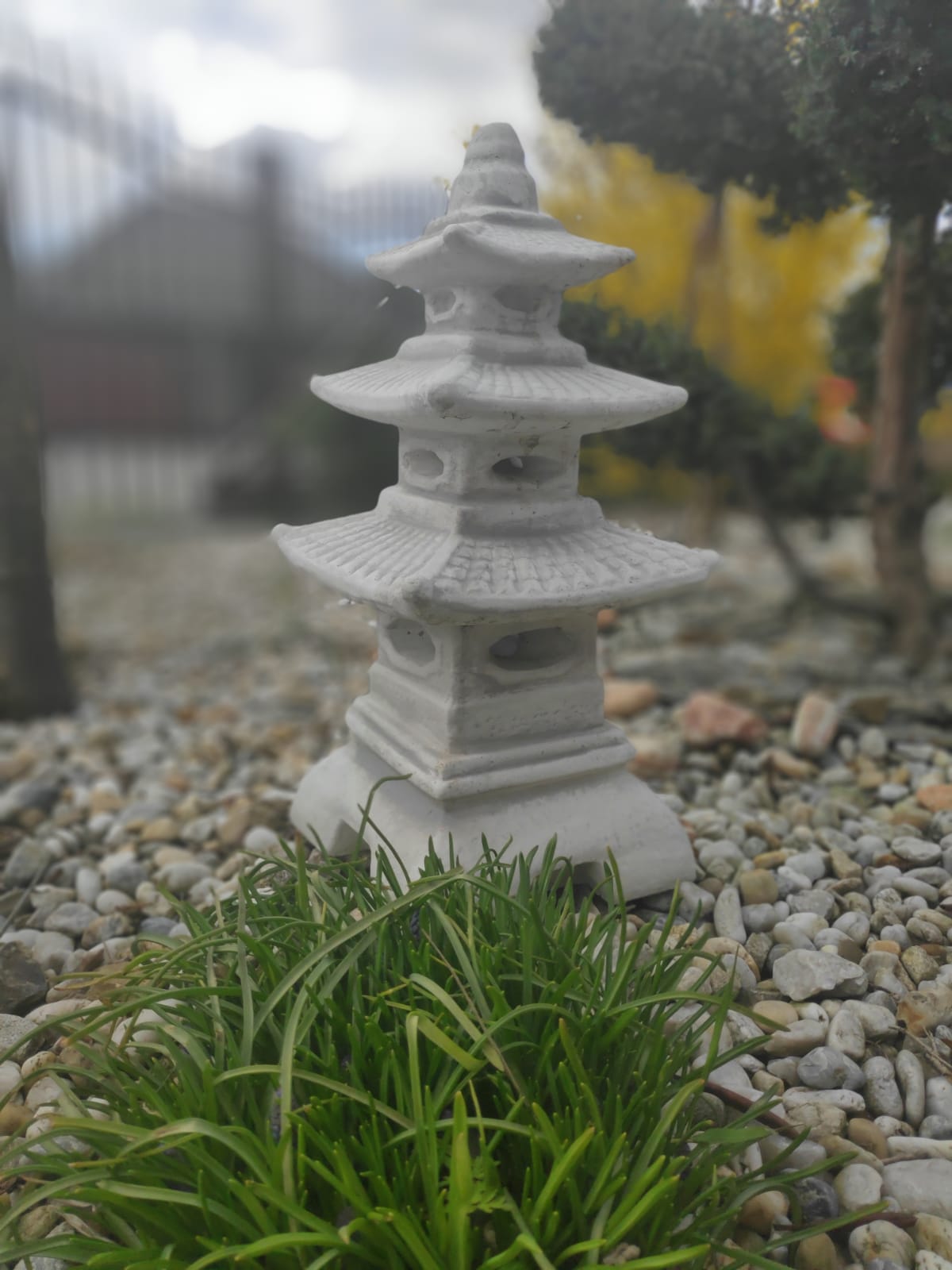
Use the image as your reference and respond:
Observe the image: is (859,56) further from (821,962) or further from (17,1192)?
(17,1192)

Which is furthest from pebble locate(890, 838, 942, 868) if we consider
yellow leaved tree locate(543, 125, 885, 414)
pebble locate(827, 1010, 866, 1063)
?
yellow leaved tree locate(543, 125, 885, 414)

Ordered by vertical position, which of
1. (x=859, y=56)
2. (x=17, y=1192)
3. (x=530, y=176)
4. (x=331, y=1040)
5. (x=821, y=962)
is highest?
(x=859, y=56)

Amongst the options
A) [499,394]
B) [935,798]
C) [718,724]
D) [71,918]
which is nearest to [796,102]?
[499,394]

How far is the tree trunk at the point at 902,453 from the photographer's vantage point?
2.98 m

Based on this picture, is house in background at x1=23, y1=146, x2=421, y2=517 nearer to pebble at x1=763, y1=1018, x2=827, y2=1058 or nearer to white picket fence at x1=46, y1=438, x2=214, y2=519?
white picket fence at x1=46, y1=438, x2=214, y2=519

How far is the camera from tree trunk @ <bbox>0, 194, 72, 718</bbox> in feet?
10.4

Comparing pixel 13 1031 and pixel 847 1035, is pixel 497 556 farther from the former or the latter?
pixel 13 1031

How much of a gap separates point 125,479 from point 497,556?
7289 millimetres

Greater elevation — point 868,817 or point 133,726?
point 868,817

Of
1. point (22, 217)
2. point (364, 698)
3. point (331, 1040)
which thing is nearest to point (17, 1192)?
point (331, 1040)

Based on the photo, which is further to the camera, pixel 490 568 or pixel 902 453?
pixel 902 453

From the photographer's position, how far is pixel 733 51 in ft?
8.29

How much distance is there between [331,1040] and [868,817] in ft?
4.82

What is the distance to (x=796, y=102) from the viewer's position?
2.27 meters
